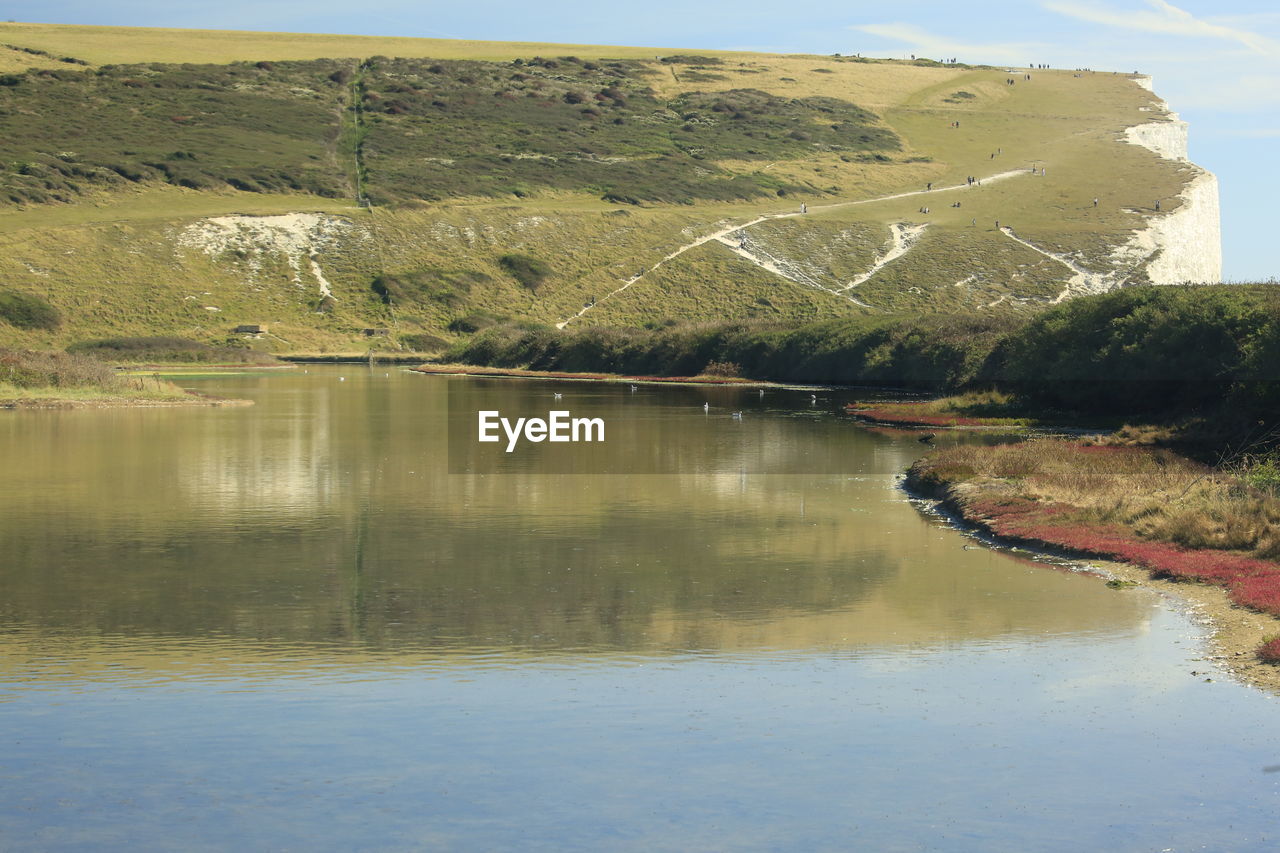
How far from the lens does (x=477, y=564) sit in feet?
73.7

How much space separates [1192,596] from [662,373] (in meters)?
81.9

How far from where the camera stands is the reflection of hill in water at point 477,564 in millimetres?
17453

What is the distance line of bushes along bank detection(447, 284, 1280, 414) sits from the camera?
44.5m

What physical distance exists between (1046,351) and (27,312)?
8387 cm

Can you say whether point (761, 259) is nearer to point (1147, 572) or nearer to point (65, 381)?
point (65, 381)

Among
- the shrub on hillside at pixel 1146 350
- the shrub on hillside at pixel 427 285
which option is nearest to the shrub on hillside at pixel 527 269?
the shrub on hillside at pixel 427 285

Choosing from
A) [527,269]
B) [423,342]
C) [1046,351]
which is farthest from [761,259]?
[1046,351]

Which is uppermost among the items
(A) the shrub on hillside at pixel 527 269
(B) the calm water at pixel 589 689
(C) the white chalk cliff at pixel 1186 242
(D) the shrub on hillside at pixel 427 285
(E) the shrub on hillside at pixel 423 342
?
(C) the white chalk cliff at pixel 1186 242

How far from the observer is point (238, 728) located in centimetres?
1289

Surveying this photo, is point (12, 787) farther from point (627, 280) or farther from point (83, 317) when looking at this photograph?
point (627, 280)

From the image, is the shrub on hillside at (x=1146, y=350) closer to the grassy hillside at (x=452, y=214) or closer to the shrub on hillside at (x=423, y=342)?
the shrub on hillside at (x=423, y=342)

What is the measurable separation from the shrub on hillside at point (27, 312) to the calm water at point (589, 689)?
87309 mm

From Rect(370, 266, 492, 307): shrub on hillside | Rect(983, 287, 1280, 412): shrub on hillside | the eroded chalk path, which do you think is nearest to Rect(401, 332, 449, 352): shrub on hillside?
Rect(370, 266, 492, 307): shrub on hillside

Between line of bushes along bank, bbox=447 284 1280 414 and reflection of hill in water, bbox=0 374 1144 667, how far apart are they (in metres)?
13.0
